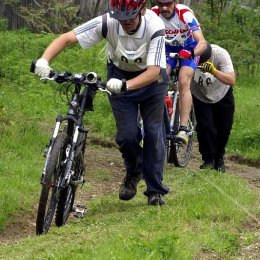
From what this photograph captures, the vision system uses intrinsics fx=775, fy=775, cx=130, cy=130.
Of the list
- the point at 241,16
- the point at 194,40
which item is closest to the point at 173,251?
the point at 194,40

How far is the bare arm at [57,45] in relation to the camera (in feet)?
21.7

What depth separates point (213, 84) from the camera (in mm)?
9883

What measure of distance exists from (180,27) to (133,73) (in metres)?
2.61

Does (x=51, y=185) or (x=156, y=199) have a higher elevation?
(x=51, y=185)

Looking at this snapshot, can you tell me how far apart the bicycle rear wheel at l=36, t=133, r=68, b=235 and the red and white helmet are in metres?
1.10

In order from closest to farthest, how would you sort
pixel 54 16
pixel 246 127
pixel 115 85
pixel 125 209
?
pixel 115 85
pixel 125 209
pixel 246 127
pixel 54 16

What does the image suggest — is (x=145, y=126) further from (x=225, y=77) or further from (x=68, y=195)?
(x=225, y=77)

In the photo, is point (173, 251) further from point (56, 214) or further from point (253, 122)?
point (253, 122)

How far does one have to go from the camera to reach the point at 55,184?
636 cm

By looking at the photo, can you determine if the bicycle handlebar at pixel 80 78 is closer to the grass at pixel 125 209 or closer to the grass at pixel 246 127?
the grass at pixel 125 209

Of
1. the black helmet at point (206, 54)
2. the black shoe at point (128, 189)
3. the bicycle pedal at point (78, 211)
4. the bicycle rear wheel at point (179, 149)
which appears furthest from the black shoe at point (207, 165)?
the bicycle pedal at point (78, 211)

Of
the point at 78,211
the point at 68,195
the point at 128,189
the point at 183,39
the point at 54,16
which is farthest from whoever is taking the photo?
the point at 54,16

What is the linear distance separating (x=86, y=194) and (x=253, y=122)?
5.77m

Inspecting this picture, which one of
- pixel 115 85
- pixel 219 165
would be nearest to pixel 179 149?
pixel 219 165
